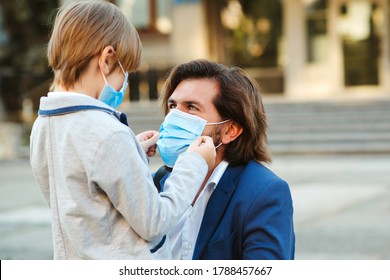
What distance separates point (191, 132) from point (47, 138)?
0.59m

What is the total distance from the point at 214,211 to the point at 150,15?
20427 millimetres

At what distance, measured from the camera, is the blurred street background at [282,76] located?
1248 cm

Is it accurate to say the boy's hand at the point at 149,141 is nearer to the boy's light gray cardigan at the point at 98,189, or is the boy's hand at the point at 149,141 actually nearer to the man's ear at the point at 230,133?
the man's ear at the point at 230,133

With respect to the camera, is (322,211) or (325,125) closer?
(322,211)

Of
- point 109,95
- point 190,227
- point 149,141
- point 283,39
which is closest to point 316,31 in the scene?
point 283,39

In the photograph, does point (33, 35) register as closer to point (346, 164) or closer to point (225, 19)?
point (225, 19)

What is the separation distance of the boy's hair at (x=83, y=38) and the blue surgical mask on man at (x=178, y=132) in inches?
15.5

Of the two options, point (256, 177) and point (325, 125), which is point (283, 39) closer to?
point (325, 125)

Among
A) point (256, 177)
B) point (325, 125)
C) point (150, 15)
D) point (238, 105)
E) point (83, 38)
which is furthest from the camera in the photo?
point (150, 15)

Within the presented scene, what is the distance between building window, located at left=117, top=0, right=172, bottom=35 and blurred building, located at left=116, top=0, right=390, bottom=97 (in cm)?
3

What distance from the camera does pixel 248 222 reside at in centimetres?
248

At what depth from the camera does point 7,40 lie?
26.2m

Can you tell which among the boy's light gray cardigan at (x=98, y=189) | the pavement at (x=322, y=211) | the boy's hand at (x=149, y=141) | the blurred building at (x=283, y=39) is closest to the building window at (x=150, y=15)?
the blurred building at (x=283, y=39)
